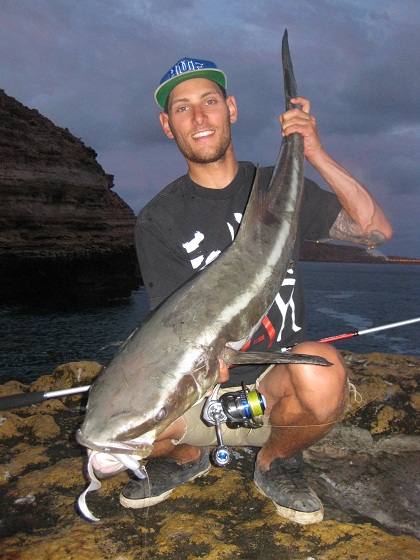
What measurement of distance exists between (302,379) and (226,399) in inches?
20.0

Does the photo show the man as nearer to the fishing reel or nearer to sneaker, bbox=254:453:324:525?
sneaker, bbox=254:453:324:525

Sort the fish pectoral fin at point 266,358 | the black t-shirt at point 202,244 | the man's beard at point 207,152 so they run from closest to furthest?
the fish pectoral fin at point 266,358
the black t-shirt at point 202,244
the man's beard at point 207,152

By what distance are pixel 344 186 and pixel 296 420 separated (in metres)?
1.80

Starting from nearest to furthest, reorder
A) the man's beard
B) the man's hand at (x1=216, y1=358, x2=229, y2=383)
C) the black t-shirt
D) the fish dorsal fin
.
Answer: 1. the man's hand at (x1=216, y1=358, x2=229, y2=383)
2. the fish dorsal fin
3. the black t-shirt
4. the man's beard

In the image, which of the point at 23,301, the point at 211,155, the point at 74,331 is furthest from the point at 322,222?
the point at 23,301

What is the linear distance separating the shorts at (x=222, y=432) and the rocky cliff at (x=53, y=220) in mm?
35941

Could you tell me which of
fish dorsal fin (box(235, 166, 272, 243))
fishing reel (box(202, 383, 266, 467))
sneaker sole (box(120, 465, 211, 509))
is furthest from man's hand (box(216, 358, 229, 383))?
sneaker sole (box(120, 465, 211, 509))

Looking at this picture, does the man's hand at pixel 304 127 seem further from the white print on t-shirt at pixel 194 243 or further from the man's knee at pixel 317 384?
the man's knee at pixel 317 384

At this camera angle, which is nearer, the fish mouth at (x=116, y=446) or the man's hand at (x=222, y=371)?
the fish mouth at (x=116, y=446)

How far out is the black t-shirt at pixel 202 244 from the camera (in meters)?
3.34

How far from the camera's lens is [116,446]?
6.84 feet

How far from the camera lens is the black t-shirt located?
11.0 ft

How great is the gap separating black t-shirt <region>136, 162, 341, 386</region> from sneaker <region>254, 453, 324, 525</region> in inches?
25.7

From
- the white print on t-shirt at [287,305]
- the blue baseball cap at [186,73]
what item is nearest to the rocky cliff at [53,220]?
the blue baseball cap at [186,73]
